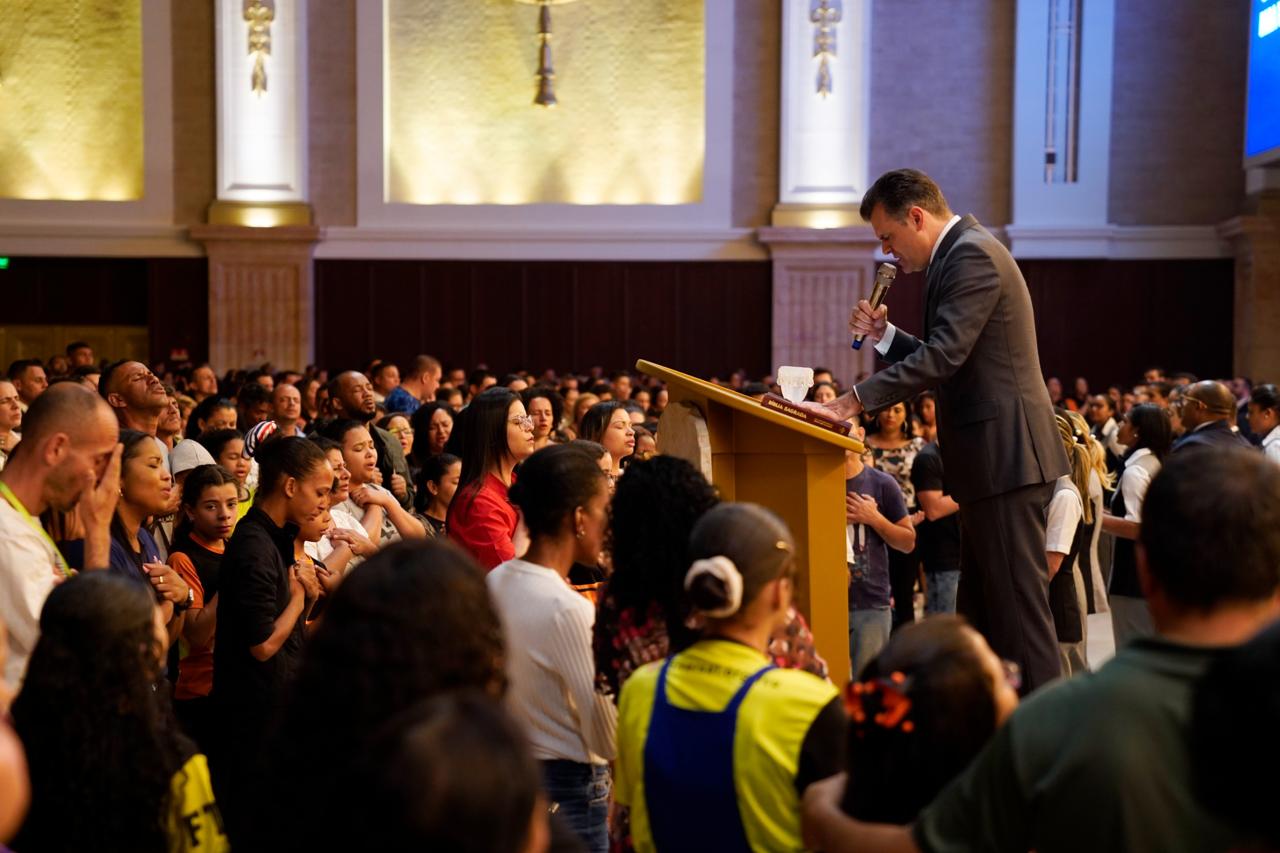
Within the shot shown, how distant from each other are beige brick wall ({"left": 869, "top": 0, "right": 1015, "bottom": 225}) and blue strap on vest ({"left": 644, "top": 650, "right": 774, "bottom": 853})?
16.5 m

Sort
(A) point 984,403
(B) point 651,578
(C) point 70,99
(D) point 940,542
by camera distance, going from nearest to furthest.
Result: (B) point 651,578, (A) point 984,403, (D) point 940,542, (C) point 70,99

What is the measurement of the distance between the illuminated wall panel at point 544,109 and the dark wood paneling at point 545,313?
1043mm

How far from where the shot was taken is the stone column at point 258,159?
1809 centimetres

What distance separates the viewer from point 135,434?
487 cm

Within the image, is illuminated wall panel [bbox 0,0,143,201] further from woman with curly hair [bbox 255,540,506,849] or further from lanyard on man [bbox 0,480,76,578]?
woman with curly hair [bbox 255,540,506,849]

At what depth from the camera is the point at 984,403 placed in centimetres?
454

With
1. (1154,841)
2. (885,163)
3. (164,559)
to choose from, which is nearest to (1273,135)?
(885,163)

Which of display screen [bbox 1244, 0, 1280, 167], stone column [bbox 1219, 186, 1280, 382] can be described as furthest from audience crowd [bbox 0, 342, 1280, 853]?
stone column [bbox 1219, 186, 1280, 382]

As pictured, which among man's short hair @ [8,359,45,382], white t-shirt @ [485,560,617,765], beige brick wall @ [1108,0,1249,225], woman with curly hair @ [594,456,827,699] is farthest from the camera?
beige brick wall @ [1108,0,1249,225]

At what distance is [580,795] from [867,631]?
12.0 ft

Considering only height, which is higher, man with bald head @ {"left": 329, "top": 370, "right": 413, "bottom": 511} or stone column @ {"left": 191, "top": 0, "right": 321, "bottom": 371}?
stone column @ {"left": 191, "top": 0, "right": 321, "bottom": 371}

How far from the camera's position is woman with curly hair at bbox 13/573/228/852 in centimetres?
238

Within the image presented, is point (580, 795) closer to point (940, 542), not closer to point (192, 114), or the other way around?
point (940, 542)

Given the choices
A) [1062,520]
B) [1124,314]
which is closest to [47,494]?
[1062,520]
